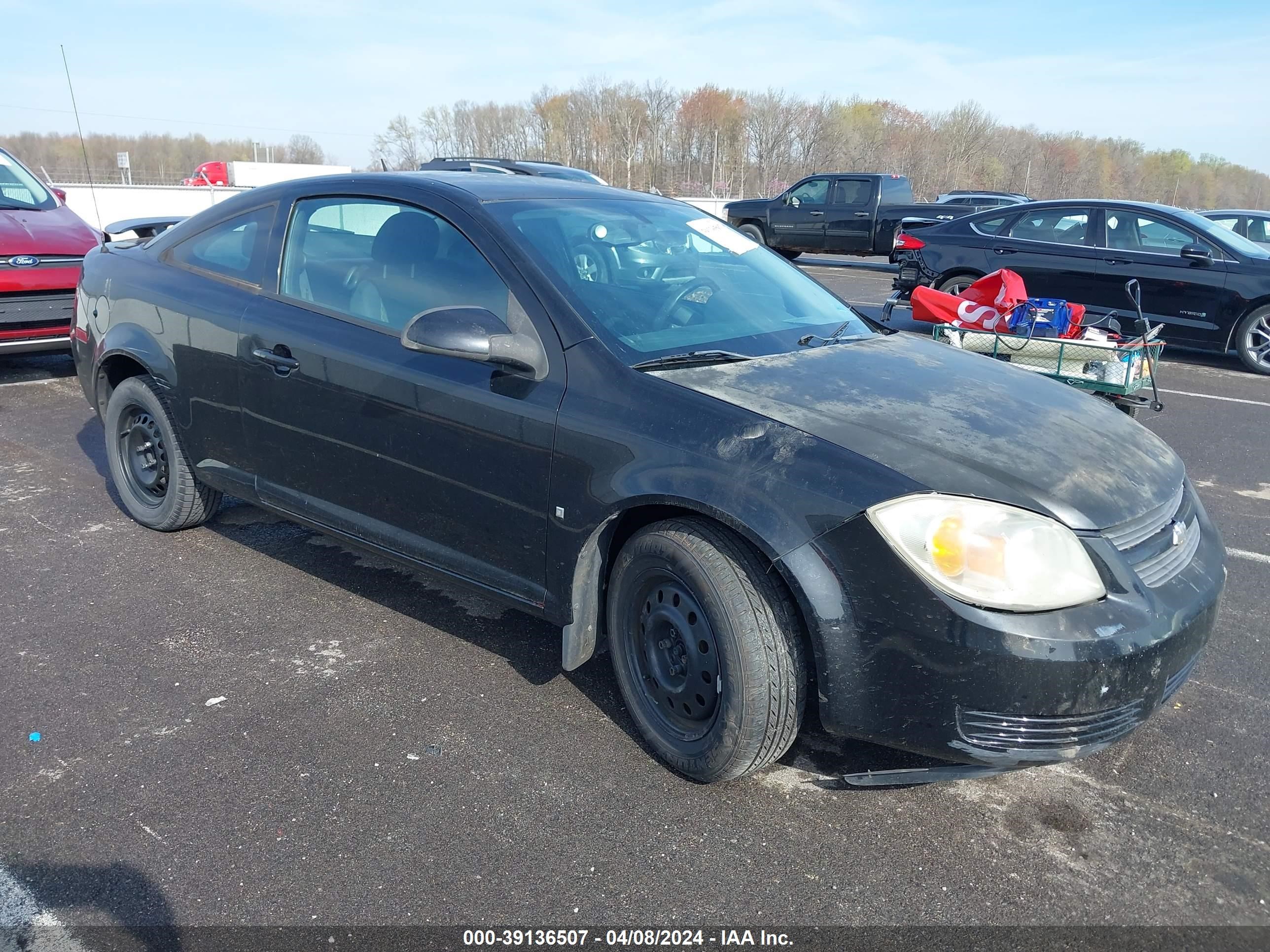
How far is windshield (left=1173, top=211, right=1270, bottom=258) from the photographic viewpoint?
9250 mm

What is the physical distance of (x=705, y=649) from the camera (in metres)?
2.66

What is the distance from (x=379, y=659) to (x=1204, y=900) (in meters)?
2.55

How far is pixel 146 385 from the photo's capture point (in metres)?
4.33

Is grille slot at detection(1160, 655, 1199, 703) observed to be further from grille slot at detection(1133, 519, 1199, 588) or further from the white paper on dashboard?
the white paper on dashboard

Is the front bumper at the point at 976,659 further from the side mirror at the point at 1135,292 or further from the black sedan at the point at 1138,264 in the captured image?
the black sedan at the point at 1138,264

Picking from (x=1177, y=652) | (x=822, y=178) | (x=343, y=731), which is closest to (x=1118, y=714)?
(x=1177, y=652)

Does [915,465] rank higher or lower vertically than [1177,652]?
higher

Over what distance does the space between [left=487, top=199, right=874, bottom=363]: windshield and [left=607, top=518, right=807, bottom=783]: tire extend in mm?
635

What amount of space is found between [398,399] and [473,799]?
1.31 metres

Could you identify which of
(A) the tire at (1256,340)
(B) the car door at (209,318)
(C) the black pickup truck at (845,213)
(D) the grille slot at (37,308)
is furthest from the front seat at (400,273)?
(C) the black pickup truck at (845,213)

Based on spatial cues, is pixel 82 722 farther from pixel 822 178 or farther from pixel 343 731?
pixel 822 178

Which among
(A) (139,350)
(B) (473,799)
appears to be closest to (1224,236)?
(A) (139,350)

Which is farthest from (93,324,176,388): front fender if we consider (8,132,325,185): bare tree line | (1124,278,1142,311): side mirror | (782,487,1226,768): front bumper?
(8,132,325,185): bare tree line

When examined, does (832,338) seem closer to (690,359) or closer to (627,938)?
(690,359)
